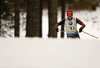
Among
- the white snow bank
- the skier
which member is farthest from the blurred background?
the white snow bank

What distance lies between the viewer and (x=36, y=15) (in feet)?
19.8

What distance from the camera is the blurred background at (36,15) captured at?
245 inches

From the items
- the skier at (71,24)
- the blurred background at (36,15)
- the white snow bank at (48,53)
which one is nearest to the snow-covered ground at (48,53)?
the white snow bank at (48,53)

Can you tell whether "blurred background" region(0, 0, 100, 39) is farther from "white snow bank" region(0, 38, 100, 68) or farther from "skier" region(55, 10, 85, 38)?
"white snow bank" region(0, 38, 100, 68)

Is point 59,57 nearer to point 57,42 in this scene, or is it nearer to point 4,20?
point 57,42

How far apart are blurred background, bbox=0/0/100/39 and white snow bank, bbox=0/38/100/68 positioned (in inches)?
116

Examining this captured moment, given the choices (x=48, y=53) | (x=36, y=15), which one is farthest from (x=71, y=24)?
(x=48, y=53)

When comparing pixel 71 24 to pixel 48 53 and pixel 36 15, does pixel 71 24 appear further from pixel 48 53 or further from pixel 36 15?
pixel 48 53

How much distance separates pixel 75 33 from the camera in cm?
600

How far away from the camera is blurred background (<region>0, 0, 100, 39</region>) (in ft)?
20.4

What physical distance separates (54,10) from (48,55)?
4.08m

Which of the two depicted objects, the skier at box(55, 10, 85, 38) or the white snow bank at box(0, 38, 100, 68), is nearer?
the white snow bank at box(0, 38, 100, 68)

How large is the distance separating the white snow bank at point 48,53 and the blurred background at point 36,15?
9.66 ft

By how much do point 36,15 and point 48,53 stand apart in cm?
328
